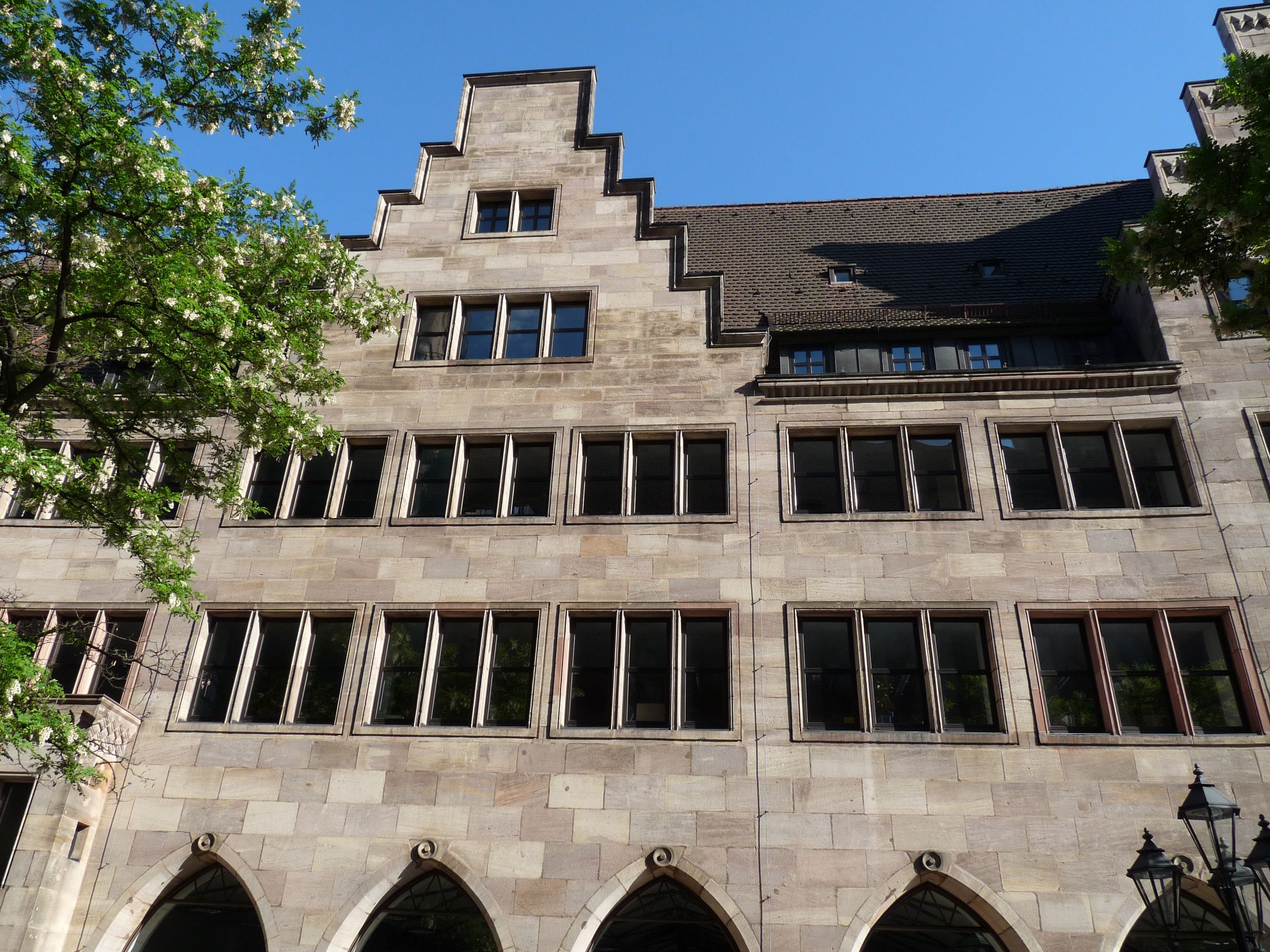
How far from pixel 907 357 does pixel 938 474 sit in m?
3.01

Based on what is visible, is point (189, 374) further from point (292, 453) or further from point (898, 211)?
point (898, 211)

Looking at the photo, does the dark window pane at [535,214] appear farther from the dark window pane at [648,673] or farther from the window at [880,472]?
the dark window pane at [648,673]

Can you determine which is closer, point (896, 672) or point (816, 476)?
point (896, 672)

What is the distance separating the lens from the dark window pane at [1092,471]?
17.0m

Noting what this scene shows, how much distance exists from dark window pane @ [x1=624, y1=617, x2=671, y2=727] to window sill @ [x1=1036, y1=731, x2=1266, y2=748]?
5886 mm

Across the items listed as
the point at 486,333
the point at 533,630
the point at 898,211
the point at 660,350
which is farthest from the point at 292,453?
the point at 898,211

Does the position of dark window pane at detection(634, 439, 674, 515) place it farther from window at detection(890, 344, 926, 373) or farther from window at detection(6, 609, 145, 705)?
window at detection(6, 609, 145, 705)

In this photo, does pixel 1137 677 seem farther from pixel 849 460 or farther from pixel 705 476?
pixel 705 476

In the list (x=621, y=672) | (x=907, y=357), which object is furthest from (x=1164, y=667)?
(x=621, y=672)

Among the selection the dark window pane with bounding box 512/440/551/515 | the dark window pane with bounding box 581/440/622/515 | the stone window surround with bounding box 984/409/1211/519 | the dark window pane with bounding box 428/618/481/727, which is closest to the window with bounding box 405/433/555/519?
the dark window pane with bounding box 512/440/551/515

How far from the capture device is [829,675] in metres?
15.8

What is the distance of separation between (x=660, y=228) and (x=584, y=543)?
7443 millimetres

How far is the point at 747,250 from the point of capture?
963 inches

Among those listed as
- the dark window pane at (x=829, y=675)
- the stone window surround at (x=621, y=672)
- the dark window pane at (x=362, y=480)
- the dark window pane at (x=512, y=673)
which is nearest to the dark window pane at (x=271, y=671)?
the dark window pane at (x=362, y=480)
